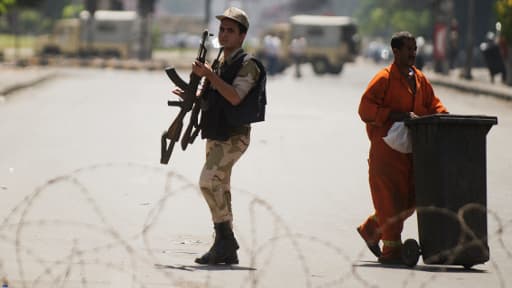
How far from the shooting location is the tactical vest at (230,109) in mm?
8695

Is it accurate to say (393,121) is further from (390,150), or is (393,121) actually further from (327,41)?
(327,41)

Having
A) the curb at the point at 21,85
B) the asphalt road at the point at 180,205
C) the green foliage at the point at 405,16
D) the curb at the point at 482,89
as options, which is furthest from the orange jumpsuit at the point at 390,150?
the green foliage at the point at 405,16

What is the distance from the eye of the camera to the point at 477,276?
8695 millimetres

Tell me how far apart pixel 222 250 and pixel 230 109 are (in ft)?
2.72

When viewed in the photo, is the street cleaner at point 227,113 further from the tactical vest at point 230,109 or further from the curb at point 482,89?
the curb at point 482,89

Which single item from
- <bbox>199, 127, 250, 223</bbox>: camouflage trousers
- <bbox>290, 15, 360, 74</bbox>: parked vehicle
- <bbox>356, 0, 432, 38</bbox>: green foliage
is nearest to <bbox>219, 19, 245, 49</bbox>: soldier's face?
<bbox>199, 127, 250, 223</bbox>: camouflage trousers

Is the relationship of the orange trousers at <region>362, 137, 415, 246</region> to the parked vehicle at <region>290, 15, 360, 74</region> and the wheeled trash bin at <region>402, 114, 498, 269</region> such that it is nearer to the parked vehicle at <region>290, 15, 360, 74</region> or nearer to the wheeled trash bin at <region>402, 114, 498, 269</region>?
the wheeled trash bin at <region>402, 114, 498, 269</region>

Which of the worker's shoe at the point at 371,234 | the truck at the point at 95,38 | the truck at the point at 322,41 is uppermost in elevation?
the worker's shoe at the point at 371,234

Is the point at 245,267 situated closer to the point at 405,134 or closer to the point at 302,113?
the point at 405,134

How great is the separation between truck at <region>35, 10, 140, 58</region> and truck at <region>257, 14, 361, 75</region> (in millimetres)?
10417

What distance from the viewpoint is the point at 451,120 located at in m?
8.84

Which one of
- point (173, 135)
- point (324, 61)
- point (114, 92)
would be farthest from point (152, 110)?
point (324, 61)

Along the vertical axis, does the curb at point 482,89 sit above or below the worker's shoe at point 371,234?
below

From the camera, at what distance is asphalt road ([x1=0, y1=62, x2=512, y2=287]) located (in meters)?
8.38
